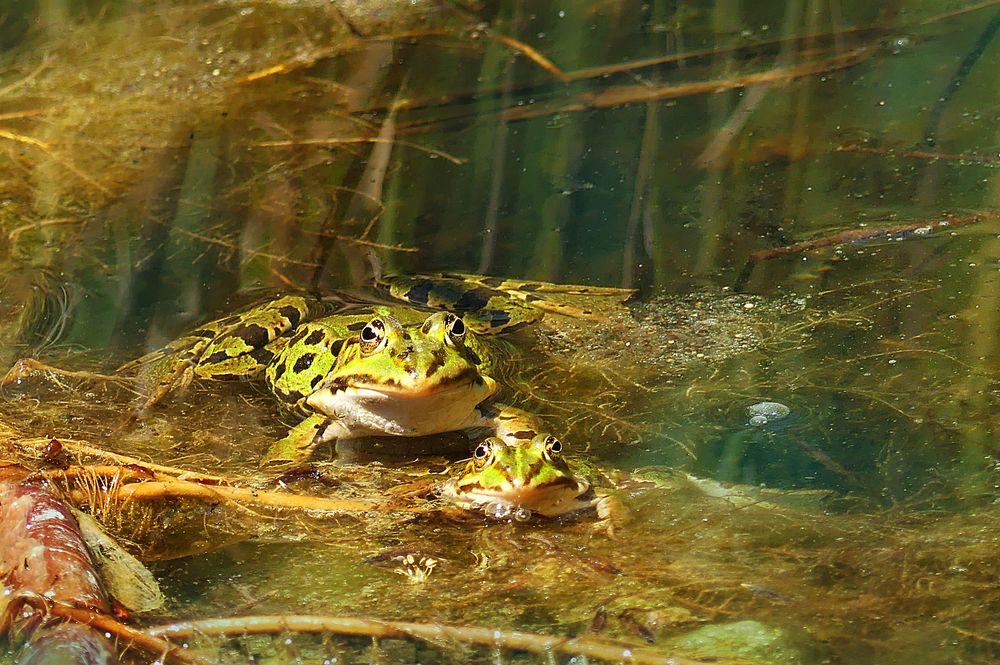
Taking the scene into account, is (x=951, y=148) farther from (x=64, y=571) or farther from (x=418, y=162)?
(x=64, y=571)

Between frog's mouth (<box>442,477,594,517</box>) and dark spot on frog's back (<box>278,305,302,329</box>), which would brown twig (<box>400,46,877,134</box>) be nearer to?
dark spot on frog's back (<box>278,305,302,329</box>)

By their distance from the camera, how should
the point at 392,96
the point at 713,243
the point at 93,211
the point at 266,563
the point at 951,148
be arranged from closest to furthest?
the point at 266,563, the point at 713,243, the point at 951,148, the point at 93,211, the point at 392,96

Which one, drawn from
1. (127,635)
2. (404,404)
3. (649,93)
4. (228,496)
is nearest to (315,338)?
(404,404)

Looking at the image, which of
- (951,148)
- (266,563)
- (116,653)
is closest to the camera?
(116,653)

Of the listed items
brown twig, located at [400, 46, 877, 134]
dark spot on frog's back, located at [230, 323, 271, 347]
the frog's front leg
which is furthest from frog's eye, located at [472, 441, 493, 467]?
brown twig, located at [400, 46, 877, 134]

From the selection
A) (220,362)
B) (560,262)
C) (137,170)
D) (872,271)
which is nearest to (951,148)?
(872,271)

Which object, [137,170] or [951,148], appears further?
[137,170]

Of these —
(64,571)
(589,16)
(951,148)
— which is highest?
(589,16)

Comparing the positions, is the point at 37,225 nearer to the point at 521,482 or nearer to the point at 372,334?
the point at 372,334
